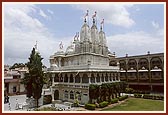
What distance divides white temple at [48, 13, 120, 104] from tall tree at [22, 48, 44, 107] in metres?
5.29

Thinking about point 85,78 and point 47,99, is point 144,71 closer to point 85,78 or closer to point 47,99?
point 85,78

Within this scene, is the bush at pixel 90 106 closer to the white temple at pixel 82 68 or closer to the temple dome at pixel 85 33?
the white temple at pixel 82 68

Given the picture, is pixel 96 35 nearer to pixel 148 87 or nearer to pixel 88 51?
pixel 88 51

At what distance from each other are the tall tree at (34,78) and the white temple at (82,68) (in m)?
5.29

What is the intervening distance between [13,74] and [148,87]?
2855 cm

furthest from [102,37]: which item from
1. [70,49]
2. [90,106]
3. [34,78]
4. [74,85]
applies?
[34,78]

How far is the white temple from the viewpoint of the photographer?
1101 inches

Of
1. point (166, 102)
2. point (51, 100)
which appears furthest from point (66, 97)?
point (166, 102)

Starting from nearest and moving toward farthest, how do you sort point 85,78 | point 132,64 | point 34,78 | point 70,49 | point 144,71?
point 34,78
point 85,78
point 70,49
point 144,71
point 132,64

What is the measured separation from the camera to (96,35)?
114 feet

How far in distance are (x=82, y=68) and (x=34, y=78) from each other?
22.6 ft

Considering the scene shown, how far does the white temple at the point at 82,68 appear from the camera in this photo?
91.7ft

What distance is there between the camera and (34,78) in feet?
83.9

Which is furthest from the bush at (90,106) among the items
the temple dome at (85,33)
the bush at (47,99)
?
the temple dome at (85,33)
